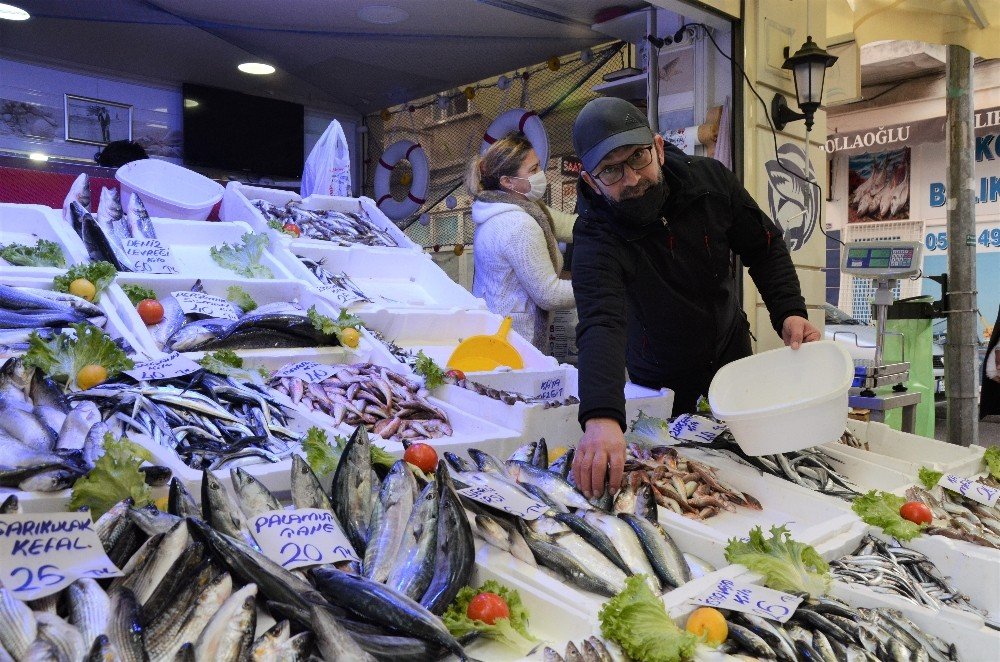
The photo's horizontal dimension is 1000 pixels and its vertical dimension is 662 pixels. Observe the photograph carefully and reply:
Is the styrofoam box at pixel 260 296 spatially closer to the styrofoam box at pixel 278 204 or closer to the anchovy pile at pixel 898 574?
the styrofoam box at pixel 278 204

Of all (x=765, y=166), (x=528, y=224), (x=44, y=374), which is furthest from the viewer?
(x=765, y=166)

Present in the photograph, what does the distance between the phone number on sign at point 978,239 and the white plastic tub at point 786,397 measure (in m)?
11.5

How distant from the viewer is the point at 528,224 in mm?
4426

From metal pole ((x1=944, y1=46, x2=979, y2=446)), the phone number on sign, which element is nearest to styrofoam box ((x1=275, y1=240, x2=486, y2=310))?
metal pole ((x1=944, y1=46, x2=979, y2=446))

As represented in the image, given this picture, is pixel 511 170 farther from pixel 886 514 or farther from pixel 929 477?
pixel 886 514

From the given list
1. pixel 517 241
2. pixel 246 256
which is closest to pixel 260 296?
pixel 246 256

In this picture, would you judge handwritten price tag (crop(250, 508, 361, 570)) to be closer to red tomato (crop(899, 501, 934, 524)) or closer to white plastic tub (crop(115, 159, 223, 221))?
red tomato (crop(899, 501, 934, 524))

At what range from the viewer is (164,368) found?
274 cm

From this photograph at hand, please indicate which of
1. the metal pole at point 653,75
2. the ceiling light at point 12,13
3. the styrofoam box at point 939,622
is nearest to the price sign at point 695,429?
the styrofoam box at point 939,622

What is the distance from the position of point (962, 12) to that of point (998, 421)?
5.23m

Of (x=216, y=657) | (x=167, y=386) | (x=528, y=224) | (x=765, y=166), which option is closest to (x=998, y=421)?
(x=765, y=166)

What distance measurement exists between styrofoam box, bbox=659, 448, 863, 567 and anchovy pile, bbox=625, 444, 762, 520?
0.09 ft

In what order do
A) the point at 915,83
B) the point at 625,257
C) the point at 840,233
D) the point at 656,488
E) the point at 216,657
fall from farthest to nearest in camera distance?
the point at 840,233 → the point at 915,83 → the point at 625,257 → the point at 656,488 → the point at 216,657

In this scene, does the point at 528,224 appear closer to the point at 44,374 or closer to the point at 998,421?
the point at 44,374
